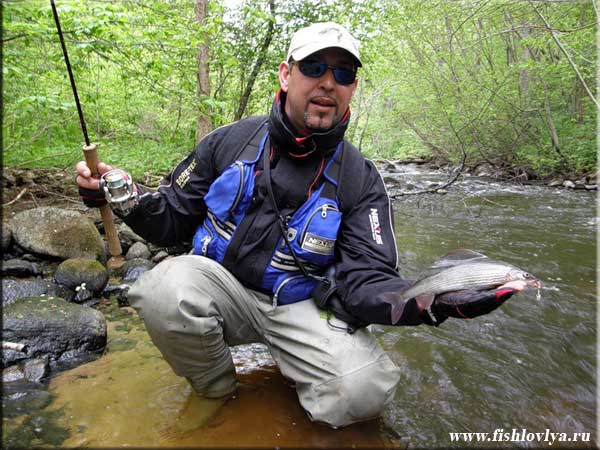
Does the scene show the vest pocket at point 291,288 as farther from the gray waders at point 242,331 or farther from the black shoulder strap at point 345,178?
the black shoulder strap at point 345,178

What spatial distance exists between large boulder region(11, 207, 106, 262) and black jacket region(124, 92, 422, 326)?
10.2 feet

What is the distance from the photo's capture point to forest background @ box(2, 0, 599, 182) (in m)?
5.31

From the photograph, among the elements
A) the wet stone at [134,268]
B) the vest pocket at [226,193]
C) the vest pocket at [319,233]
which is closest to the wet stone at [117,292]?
the wet stone at [134,268]

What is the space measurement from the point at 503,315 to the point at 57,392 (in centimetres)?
398

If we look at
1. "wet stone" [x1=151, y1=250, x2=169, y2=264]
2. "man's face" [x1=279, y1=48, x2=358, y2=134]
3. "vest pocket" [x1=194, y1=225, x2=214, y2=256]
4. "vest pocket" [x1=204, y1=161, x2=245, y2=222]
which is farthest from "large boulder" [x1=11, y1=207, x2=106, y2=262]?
"man's face" [x1=279, y1=48, x2=358, y2=134]

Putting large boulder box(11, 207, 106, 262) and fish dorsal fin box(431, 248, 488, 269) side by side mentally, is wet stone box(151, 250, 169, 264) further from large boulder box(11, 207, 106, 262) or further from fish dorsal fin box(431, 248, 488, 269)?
fish dorsal fin box(431, 248, 488, 269)

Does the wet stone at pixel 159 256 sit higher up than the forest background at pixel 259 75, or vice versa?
the forest background at pixel 259 75

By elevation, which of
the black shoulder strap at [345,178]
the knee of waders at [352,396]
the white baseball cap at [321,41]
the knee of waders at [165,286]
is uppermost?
the white baseball cap at [321,41]

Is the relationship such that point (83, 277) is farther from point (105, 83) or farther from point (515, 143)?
point (515, 143)

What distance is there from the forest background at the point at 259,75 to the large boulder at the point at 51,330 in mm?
2130

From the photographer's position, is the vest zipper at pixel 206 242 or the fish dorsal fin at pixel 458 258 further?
the vest zipper at pixel 206 242

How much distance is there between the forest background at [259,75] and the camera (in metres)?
5.31

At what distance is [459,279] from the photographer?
1.89 metres

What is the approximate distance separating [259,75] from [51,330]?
290 inches
